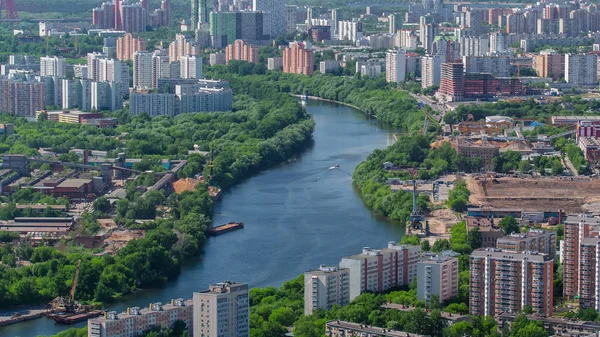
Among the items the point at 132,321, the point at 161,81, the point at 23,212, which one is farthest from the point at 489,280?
the point at 161,81

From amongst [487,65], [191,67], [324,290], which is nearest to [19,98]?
[191,67]

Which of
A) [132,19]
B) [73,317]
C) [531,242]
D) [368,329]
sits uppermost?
[132,19]

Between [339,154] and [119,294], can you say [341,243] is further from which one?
[339,154]

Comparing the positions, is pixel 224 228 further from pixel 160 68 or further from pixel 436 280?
pixel 160 68

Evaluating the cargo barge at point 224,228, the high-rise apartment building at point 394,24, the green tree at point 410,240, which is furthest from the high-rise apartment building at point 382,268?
the high-rise apartment building at point 394,24

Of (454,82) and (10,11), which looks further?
(10,11)

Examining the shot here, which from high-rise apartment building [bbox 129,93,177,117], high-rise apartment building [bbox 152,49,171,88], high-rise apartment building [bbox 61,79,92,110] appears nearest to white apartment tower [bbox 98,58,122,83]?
high-rise apartment building [bbox 152,49,171,88]

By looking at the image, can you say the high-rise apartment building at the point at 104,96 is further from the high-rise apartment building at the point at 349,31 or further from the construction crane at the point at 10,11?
the construction crane at the point at 10,11
